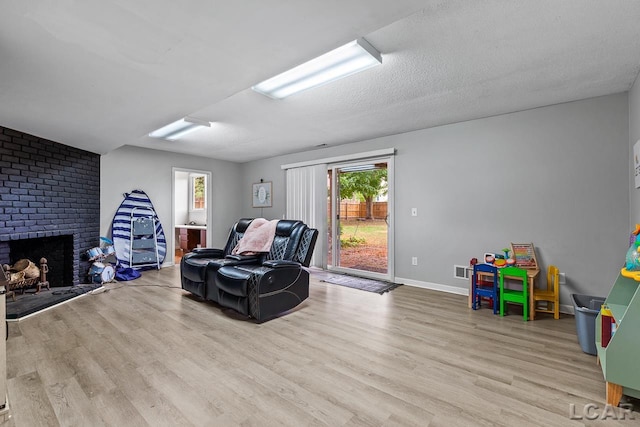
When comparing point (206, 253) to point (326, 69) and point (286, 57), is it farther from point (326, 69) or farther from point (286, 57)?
point (286, 57)

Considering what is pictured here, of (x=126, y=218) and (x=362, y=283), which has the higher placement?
(x=126, y=218)

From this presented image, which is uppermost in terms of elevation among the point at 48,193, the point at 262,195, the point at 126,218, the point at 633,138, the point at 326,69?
the point at 326,69

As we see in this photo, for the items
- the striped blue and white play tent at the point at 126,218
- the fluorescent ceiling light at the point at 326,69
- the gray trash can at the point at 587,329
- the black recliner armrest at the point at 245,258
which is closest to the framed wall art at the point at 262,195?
the striped blue and white play tent at the point at 126,218

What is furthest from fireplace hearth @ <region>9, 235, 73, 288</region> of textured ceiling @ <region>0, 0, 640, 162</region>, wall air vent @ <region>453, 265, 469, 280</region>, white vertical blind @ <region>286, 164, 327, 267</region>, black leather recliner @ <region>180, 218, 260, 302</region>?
wall air vent @ <region>453, 265, 469, 280</region>

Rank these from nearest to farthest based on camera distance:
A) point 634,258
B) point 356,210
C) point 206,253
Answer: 1. point 634,258
2. point 206,253
3. point 356,210

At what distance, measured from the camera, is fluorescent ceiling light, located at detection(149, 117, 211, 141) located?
12.2 feet

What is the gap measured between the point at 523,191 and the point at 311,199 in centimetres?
327

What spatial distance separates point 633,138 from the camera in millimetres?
2678

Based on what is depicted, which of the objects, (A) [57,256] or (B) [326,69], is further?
(A) [57,256]

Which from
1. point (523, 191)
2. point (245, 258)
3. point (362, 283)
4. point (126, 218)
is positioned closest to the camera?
point (523, 191)

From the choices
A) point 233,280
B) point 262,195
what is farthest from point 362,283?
point 262,195

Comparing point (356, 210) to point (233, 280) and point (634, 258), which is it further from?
point (634, 258)

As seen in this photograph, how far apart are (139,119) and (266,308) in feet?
7.28

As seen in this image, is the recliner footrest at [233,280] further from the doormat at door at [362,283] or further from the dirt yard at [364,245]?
the dirt yard at [364,245]
